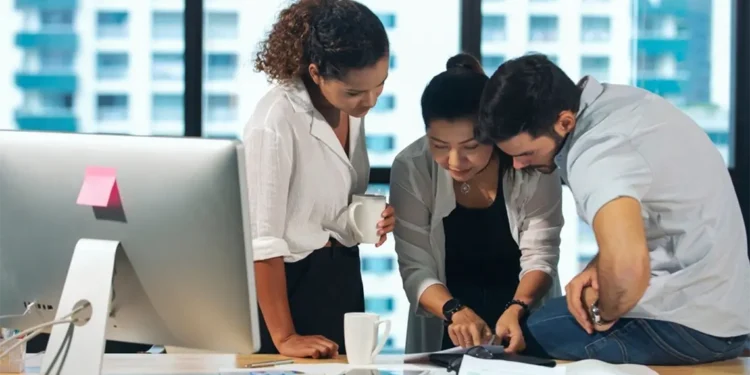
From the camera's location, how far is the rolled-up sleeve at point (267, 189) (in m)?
1.82

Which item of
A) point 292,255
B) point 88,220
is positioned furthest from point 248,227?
point 292,255

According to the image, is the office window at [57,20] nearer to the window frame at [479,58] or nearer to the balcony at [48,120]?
the balcony at [48,120]

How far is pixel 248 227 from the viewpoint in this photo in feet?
4.06

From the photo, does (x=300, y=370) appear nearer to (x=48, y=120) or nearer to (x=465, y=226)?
(x=465, y=226)

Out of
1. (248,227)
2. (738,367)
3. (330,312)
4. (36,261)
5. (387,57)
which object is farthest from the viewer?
(330,312)

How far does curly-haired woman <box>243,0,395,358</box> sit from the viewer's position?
1836mm

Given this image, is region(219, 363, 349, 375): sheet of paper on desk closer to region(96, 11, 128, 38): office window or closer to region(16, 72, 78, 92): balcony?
region(96, 11, 128, 38): office window

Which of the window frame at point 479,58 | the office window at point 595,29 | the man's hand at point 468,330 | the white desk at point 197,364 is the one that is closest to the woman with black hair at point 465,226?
the man's hand at point 468,330

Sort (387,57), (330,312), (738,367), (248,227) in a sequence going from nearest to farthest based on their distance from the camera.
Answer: (248,227) < (738,367) < (387,57) < (330,312)

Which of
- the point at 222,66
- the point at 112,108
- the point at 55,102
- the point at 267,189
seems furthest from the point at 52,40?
the point at 267,189

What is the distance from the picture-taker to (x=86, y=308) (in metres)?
1.32

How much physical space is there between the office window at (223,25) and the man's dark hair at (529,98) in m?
1.76

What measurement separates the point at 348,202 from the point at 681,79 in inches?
81.0

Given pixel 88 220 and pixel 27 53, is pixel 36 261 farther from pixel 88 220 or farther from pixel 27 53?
pixel 27 53
